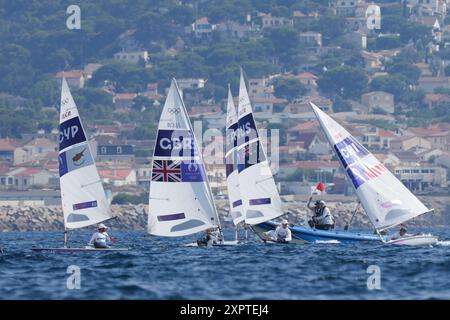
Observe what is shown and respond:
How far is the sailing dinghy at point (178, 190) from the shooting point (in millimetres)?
48062

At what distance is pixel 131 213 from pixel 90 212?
8608cm

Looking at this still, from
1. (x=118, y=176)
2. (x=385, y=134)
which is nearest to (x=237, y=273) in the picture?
(x=118, y=176)

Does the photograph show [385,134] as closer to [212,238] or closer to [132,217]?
[132,217]

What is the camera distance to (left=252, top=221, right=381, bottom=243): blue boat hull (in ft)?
166

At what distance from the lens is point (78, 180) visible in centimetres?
4756

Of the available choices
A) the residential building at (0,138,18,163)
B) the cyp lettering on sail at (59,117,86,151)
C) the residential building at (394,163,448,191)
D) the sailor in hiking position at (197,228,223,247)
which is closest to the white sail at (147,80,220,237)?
the sailor in hiking position at (197,228,223,247)

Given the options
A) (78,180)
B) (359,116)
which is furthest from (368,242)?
(359,116)

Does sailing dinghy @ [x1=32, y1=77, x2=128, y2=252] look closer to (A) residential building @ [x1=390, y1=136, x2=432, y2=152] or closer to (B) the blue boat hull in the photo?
(B) the blue boat hull

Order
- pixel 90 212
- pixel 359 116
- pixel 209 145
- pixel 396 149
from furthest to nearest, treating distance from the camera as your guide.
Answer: pixel 359 116 → pixel 396 149 → pixel 209 145 → pixel 90 212

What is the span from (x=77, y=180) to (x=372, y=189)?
867cm

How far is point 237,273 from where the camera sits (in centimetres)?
4034

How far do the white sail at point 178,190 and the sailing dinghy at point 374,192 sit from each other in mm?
4481
